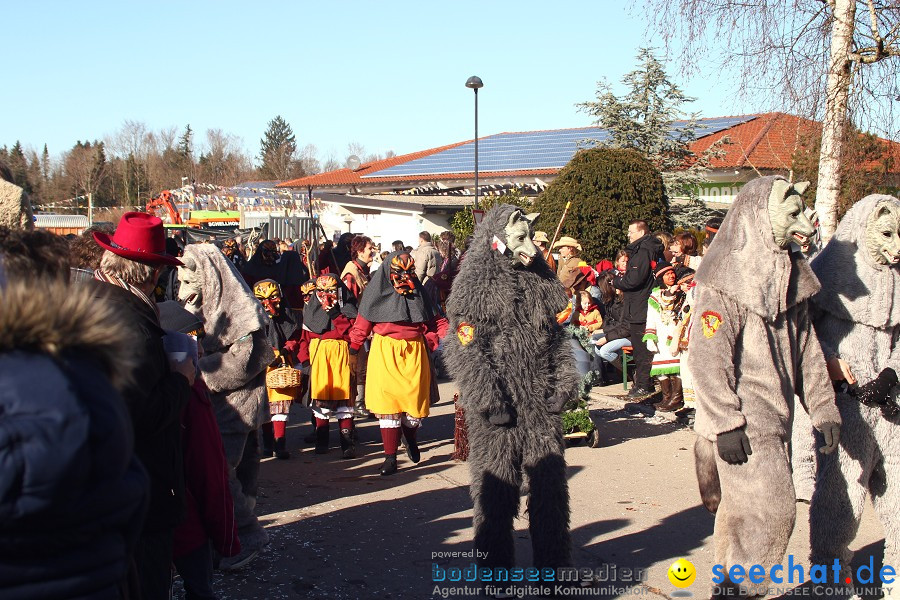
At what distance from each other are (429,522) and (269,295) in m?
2.55

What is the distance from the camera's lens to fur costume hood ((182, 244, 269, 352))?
524 centimetres

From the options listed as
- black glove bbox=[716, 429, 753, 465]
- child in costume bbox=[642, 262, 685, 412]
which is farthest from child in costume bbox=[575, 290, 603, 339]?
black glove bbox=[716, 429, 753, 465]

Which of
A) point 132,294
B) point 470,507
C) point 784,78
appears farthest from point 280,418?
point 784,78

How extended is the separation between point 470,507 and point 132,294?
3901 millimetres

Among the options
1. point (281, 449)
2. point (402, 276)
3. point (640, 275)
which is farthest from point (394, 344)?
point (640, 275)

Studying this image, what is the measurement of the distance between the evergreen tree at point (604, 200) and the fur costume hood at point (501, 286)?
460 inches

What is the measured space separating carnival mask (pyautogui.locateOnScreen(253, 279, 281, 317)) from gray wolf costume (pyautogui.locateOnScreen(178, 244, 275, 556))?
2205 millimetres

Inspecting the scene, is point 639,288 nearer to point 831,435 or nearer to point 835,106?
point 835,106

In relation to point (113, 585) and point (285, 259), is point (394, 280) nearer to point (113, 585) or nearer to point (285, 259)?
point (285, 259)

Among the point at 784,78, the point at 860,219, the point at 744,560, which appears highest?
the point at 784,78

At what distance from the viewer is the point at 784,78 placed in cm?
1005

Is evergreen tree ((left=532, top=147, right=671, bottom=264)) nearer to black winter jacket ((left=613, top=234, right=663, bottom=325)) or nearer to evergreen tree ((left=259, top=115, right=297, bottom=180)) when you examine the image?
black winter jacket ((left=613, top=234, right=663, bottom=325))

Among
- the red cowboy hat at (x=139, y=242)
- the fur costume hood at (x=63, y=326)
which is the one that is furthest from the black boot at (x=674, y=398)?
the fur costume hood at (x=63, y=326)

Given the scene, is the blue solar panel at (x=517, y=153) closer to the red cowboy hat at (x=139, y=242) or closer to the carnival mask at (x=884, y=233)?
the carnival mask at (x=884, y=233)
